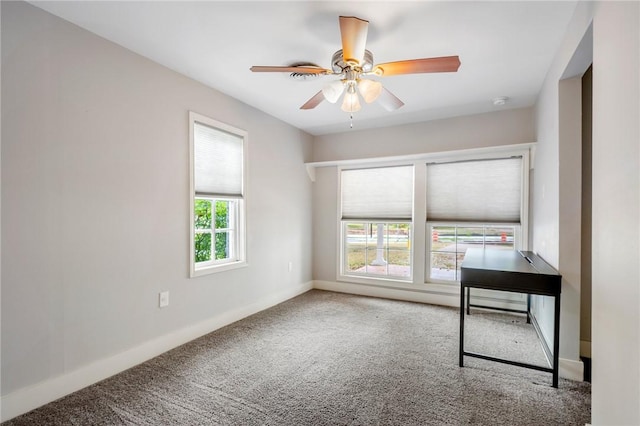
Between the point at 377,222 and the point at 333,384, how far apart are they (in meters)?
2.66

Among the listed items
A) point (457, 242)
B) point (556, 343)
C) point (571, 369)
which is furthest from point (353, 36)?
point (457, 242)

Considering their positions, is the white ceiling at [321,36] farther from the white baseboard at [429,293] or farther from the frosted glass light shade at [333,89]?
the white baseboard at [429,293]

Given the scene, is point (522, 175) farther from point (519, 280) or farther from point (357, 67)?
point (357, 67)

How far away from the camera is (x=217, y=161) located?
321 cm

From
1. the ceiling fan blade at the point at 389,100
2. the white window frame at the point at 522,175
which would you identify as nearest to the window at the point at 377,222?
the white window frame at the point at 522,175

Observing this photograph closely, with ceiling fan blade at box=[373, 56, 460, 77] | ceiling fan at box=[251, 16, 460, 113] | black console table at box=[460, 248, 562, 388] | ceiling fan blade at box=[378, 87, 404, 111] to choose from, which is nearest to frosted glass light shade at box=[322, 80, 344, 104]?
ceiling fan at box=[251, 16, 460, 113]

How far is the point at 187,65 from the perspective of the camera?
8.61 feet

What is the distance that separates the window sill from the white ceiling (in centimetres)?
182

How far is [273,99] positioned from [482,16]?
6.91 feet

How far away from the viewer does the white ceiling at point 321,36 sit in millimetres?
1890

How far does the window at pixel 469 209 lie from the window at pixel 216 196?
2481mm

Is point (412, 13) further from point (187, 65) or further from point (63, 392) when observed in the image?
point (63, 392)

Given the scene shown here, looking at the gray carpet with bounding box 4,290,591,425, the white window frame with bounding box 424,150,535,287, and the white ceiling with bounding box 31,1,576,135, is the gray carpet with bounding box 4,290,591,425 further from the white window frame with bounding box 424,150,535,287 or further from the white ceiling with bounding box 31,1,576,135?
the white ceiling with bounding box 31,1,576,135

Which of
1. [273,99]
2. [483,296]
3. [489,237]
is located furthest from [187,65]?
[483,296]
